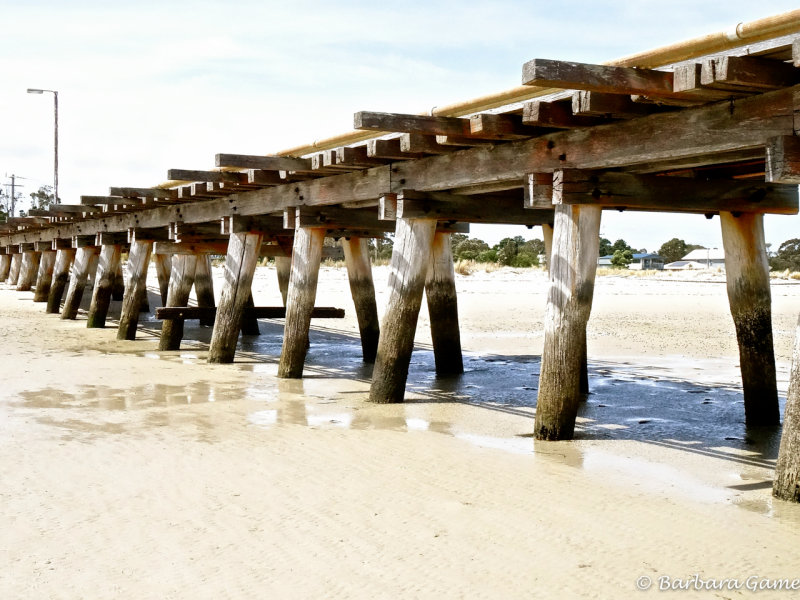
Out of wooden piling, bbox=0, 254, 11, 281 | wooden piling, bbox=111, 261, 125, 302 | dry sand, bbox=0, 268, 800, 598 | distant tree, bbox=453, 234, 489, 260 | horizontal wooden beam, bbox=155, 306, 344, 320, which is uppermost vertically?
distant tree, bbox=453, 234, 489, 260

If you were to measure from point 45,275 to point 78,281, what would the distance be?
5850mm

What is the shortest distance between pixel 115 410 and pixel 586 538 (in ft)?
17.1

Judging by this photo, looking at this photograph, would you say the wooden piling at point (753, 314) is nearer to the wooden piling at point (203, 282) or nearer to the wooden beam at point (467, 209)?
the wooden beam at point (467, 209)

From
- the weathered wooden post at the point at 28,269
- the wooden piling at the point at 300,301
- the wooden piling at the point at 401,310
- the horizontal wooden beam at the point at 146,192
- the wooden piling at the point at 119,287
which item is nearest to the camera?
the wooden piling at the point at 401,310

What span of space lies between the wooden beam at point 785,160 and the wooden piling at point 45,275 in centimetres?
2349

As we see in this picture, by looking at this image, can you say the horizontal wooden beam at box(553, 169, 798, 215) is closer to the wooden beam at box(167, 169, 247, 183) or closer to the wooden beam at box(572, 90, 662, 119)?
the wooden beam at box(572, 90, 662, 119)

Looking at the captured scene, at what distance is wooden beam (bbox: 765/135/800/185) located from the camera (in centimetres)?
544

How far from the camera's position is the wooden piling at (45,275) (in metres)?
25.9

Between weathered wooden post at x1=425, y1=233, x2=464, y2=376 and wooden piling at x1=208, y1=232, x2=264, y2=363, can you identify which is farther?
wooden piling at x1=208, y1=232, x2=264, y2=363

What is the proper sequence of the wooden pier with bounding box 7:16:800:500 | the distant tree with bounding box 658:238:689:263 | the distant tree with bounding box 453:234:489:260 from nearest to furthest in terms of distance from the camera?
the wooden pier with bounding box 7:16:800:500 → the distant tree with bounding box 453:234:489:260 → the distant tree with bounding box 658:238:689:263

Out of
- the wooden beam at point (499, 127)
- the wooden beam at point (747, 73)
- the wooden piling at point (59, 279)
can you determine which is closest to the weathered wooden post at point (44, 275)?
the wooden piling at point (59, 279)

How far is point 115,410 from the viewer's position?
28.0 feet

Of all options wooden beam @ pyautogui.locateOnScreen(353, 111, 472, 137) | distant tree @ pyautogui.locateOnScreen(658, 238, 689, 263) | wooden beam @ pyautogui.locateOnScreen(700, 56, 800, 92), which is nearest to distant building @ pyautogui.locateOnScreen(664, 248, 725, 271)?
distant tree @ pyautogui.locateOnScreen(658, 238, 689, 263)

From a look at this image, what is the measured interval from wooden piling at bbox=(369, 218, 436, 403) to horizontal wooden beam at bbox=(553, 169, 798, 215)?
6.89 ft
